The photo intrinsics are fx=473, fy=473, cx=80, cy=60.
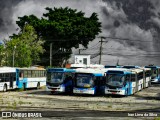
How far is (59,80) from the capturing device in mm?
48500

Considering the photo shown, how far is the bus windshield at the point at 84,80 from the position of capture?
46.8 m

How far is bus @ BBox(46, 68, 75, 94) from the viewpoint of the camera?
48188mm

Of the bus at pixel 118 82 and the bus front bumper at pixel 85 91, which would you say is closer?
the bus at pixel 118 82

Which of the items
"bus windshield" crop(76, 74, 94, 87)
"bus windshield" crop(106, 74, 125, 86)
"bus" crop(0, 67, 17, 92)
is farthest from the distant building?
"bus windshield" crop(106, 74, 125, 86)

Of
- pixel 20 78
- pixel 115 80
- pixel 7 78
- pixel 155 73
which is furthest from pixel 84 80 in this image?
pixel 155 73

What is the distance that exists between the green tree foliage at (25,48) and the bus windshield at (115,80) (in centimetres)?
4248

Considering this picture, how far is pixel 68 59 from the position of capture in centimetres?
10606

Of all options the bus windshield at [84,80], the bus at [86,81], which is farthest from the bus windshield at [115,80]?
the bus windshield at [84,80]

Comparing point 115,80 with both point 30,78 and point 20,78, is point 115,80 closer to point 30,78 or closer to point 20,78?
point 20,78

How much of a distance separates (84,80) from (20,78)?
480 inches

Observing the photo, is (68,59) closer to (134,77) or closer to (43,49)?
(43,49)

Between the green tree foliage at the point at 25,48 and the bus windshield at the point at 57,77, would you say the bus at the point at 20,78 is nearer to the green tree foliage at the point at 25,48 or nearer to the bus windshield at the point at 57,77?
the bus windshield at the point at 57,77

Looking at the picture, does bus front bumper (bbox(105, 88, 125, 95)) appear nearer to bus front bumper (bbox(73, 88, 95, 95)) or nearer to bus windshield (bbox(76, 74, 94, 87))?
bus front bumper (bbox(73, 88, 95, 95))

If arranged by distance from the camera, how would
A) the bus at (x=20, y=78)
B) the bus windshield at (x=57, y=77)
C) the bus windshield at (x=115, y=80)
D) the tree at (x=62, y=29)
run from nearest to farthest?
1. the bus windshield at (x=115, y=80)
2. the bus windshield at (x=57, y=77)
3. the bus at (x=20, y=78)
4. the tree at (x=62, y=29)
